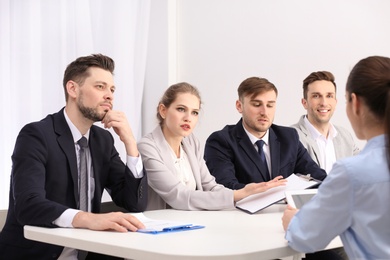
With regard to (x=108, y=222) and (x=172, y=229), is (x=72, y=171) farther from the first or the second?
(x=172, y=229)

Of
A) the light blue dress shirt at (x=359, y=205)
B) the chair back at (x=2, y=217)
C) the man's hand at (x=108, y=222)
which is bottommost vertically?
the chair back at (x=2, y=217)

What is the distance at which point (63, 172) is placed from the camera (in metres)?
2.60

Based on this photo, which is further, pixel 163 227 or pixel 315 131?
pixel 315 131

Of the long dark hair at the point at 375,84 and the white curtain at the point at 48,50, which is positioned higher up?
the white curtain at the point at 48,50

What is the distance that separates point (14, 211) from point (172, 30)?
10.9 feet

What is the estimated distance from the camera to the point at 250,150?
3545mm

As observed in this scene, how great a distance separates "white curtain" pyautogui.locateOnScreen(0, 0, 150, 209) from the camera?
4199 mm

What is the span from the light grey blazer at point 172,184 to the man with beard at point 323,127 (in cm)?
113

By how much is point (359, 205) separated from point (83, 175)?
1.44 metres

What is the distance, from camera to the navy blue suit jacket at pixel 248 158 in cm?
348

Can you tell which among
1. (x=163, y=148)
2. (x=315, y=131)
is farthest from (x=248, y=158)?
(x=315, y=131)

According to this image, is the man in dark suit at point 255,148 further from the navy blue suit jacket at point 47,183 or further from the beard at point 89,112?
the beard at point 89,112

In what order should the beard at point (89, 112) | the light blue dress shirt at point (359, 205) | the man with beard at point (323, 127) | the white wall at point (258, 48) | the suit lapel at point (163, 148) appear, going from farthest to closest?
the white wall at point (258, 48) < the man with beard at point (323, 127) < the suit lapel at point (163, 148) < the beard at point (89, 112) < the light blue dress shirt at point (359, 205)

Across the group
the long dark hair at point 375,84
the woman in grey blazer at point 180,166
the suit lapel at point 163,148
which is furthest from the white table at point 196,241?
the suit lapel at point 163,148
